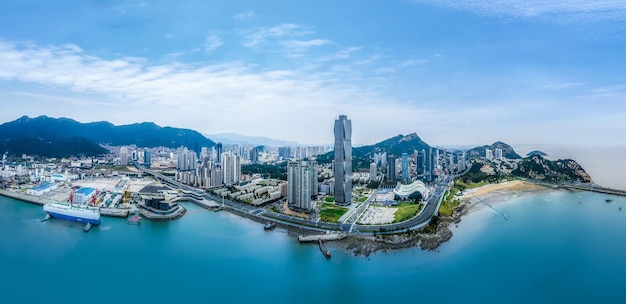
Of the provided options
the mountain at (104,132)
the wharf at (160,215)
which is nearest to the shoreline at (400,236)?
the wharf at (160,215)

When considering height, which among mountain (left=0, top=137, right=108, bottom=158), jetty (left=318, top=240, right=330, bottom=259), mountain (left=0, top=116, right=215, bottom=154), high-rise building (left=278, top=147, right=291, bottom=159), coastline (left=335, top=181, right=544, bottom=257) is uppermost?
mountain (left=0, top=116, right=215, bottom=154)

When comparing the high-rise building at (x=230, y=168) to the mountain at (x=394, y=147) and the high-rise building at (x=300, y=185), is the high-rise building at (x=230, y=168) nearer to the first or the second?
the high-rise building at (x=300, y=185)

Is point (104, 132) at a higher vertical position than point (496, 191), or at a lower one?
higher

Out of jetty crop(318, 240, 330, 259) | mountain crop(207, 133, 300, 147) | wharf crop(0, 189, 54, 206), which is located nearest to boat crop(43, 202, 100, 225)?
wharf crop(0, 189, 54, 206)

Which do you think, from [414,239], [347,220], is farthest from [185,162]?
[414,239]

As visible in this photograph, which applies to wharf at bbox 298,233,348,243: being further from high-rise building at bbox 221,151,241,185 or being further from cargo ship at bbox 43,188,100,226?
high-rise building at bbox 221,151,241,185

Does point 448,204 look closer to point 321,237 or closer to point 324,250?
point 321,237

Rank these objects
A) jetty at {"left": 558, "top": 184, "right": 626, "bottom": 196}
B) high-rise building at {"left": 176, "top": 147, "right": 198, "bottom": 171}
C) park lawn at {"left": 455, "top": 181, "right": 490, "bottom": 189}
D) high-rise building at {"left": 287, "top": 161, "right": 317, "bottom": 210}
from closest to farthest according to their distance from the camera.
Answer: high-rise building at {"left": 287, "top": 161, "right": 317, "bottom": 210} < jetty at {"left": 558, "top": 184, "right": 626, "bottom": 196} < park lawn at {"left": 455, "top": 181, "right": 490, "bottom": 189} < high-rise building at {"left": 176, "top": 147, "right": 198, "bottom": 171}
